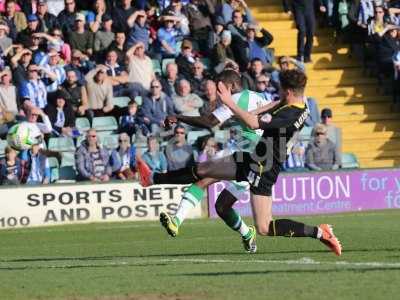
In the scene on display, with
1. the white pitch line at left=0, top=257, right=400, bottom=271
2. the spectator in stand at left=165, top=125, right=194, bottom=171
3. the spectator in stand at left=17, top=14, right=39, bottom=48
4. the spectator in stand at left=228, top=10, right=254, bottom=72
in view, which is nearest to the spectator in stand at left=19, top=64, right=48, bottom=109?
the spectator in stand at left=17, top=14, right=39, bottom=48

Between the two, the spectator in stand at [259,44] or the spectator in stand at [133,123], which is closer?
the spectator in stand at [133,123]

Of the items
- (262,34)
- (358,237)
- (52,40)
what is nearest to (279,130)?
(358,237)

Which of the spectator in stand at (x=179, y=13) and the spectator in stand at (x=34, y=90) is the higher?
the spectator in stand at (x=179, y=13)

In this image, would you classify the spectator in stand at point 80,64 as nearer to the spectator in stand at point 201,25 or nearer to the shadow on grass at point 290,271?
the spectator in stand at point 201,25

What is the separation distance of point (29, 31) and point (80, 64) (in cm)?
120

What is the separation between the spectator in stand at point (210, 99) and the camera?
949 inches

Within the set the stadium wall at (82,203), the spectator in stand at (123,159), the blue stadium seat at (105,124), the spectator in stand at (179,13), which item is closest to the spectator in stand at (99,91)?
the blue stadium seat at (105,124)

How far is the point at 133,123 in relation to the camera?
2447cm

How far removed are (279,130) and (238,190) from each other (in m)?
1.79

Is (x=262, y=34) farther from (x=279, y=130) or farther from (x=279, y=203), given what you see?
(x=279, y=130)

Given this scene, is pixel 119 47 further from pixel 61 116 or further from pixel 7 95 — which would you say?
pixel 7 95

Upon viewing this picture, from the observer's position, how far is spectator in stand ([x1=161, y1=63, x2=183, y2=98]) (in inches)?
1001

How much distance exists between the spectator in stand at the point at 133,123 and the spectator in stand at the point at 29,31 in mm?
2456

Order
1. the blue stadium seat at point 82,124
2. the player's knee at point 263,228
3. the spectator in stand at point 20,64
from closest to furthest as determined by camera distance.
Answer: the player's knee at point 263,228 → the spectator in stand at point 20,64 → the blue stadium seat at point 82,124
